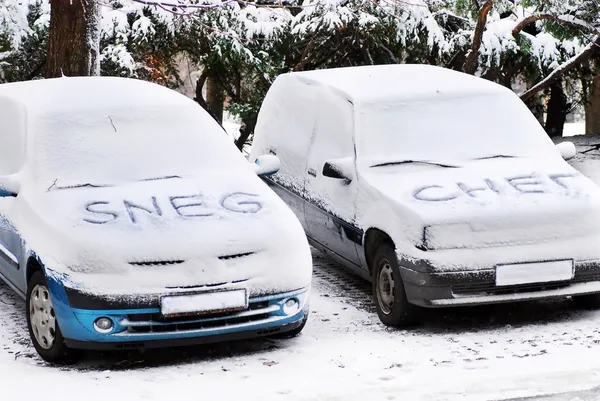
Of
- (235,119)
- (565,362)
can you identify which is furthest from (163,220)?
(235,119)

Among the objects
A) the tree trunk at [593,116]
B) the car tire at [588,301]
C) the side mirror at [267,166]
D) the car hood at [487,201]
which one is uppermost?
the side mirror at [267,166]

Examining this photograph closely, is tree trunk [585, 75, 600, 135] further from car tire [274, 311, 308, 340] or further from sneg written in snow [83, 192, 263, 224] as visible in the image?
sneg written in snow [83, 192, 263, 224]

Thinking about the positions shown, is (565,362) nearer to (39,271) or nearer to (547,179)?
(547,179)

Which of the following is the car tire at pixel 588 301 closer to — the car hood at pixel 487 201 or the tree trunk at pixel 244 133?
the car hood at pixel 487 201

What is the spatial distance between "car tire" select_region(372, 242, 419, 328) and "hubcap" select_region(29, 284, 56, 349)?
2288 millimetres

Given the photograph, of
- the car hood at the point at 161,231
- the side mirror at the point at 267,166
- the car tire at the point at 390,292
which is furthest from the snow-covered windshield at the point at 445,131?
the car hood at the point at 161,231

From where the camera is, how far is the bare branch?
12582mm

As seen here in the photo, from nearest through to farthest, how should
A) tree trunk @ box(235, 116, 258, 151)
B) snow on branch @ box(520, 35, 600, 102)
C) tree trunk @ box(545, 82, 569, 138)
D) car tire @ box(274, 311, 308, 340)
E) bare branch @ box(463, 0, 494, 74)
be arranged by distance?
car tire @ box(274, 311, 308, 340)
bare branch @ box(463, 0, 494, 74)
snow on branch @ box(520, 35, 600, 102)
tree trunk @ box(235, 116, 258, 151)
tree trunk @ box(545, 82, 569, 138)

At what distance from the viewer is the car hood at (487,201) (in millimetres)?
6953

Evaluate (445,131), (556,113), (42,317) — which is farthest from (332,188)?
(556,113)

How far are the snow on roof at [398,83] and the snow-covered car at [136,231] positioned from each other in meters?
1.22

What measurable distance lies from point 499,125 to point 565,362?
8.09 ft

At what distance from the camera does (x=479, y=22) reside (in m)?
12.9

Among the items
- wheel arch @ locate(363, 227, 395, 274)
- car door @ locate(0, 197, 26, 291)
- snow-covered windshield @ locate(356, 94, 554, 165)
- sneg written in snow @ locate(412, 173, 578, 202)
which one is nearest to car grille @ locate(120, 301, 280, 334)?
car door @ locate(0, 197, 26, 291)
